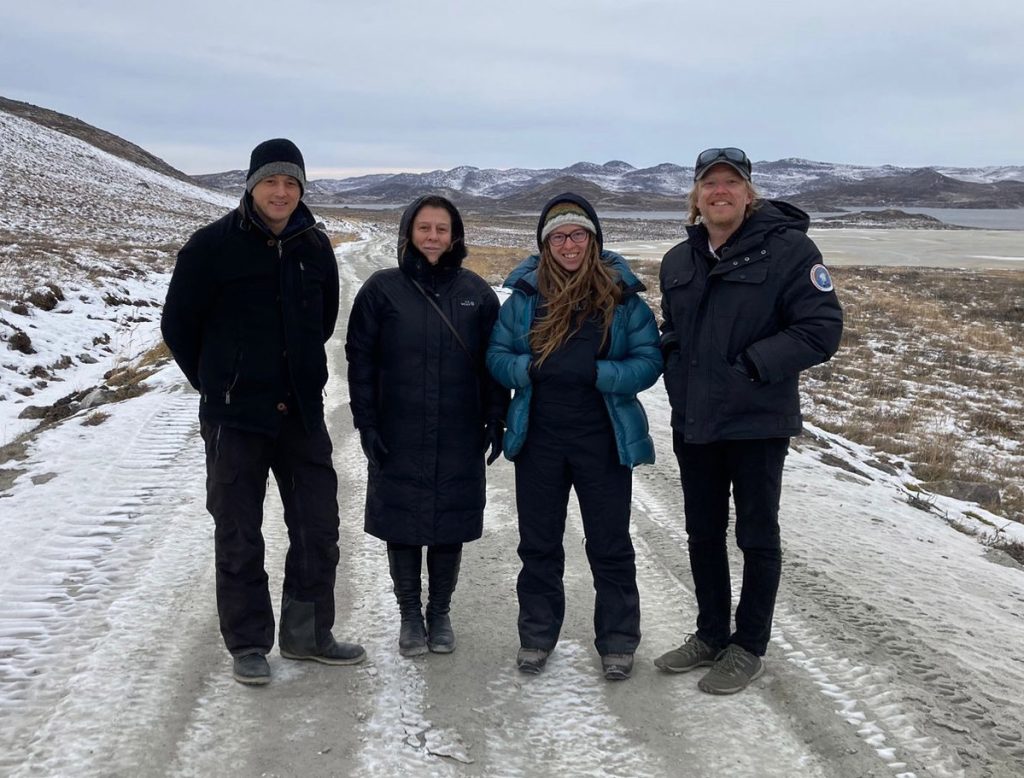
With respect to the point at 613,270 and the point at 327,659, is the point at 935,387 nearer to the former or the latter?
the point at 613,270

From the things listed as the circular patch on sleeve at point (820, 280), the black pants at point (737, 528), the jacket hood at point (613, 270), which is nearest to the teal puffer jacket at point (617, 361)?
the jacket hood at point (613, 270)

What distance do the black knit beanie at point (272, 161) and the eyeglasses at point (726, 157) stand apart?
1.67 metres

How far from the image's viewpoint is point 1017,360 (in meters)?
14.5

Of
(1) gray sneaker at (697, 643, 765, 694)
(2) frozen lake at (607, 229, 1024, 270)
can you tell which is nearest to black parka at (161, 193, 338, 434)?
(1) gray sneaker at (697, 643, 765, 694)

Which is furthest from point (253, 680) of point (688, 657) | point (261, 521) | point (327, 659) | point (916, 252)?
point (916, 252)

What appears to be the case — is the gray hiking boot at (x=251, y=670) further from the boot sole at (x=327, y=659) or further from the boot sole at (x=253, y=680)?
the boot sole at (x=327, y=659)

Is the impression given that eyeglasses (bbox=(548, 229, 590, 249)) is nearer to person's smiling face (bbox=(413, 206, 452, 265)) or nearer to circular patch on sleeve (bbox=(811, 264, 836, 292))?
person's smiling face (bbox=(413, 206, 452, 265))

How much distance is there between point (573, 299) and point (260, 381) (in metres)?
1.35

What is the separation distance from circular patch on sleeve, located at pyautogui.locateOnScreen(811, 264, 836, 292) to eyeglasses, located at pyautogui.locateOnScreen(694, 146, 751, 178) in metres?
0.47

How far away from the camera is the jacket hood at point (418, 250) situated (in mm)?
3475

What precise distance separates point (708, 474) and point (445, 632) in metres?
1.45

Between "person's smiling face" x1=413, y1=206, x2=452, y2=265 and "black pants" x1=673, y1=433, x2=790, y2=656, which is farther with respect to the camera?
"person's smiling face" x1=413, y1=206, x2=452, y2=265

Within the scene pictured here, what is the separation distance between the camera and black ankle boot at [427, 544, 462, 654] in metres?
3.75

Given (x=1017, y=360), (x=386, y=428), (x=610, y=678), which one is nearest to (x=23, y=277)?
(x=386, y=428)
